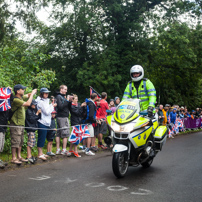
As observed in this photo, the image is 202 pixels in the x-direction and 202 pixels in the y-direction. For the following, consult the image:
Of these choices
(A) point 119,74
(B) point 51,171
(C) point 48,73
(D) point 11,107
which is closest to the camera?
(B) point 51,171

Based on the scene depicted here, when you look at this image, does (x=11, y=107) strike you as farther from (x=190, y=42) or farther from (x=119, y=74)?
(x=190, y=42)

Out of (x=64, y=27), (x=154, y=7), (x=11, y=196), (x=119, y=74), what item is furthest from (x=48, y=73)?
(x=154, y=7)

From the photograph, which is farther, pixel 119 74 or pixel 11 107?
pixel 119 74

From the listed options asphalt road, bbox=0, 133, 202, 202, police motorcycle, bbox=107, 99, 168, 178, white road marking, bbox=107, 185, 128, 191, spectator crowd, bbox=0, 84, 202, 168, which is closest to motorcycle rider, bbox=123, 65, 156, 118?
police motorcycle, bbox=107, 99, 168, 178

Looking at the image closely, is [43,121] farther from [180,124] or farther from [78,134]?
[180,124]

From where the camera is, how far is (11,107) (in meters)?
7.92

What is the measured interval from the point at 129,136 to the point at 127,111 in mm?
550

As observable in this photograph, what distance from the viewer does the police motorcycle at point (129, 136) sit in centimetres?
642

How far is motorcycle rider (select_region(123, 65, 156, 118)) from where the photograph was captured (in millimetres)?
7391

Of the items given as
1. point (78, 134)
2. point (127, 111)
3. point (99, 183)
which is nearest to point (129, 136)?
point (127, 111)

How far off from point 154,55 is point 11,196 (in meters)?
22.3

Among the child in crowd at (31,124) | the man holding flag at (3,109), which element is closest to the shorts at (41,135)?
the child in crowd at (31,124)

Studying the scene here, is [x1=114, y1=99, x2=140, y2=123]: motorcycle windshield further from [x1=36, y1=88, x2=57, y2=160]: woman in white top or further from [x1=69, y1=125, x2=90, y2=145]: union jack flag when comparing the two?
[x1=69, y1=125, x2=90, y2=145]: union jack flag

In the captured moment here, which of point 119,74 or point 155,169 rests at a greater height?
point 119,74
